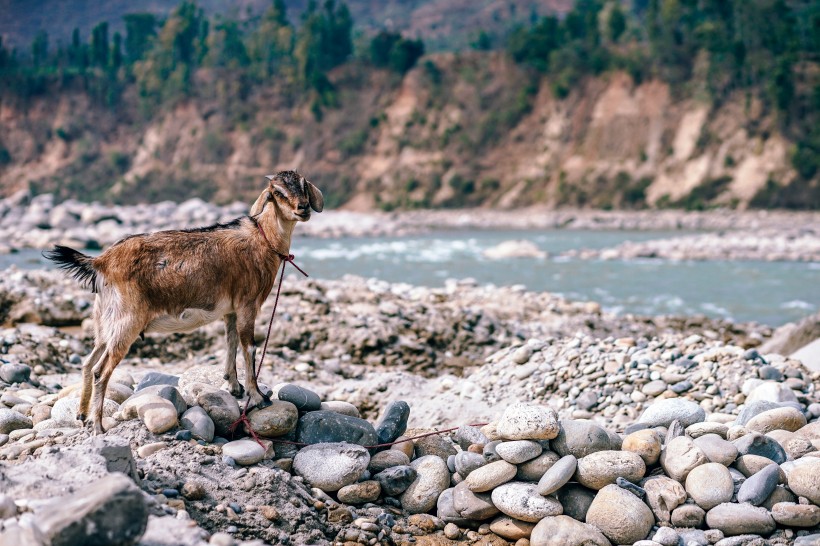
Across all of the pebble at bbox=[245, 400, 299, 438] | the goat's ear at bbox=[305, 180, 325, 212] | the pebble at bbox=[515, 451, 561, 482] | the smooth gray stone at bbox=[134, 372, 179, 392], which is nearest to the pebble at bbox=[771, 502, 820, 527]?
the pebble at bbox=[515, 451, 561, 482]

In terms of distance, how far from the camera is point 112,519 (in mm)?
3777

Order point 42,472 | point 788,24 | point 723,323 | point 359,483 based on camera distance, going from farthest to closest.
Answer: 1. point 788,24
2. point 723,323
3. point 359,483
4. point 42,472

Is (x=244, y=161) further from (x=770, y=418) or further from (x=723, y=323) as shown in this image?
(x=770, y=418)

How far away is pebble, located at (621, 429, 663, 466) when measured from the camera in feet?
19.6

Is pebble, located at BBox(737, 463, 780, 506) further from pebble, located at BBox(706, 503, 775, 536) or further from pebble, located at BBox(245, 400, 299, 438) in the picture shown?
pebble, located at BBox(245, 400, 299, 438)

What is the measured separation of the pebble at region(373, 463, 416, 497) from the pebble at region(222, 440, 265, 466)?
2.94 ft

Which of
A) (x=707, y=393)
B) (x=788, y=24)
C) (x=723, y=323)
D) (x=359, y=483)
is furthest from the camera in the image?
(x=788, y=24)

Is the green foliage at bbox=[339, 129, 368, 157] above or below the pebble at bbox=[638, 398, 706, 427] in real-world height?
below

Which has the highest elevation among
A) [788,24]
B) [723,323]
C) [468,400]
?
[788,24]

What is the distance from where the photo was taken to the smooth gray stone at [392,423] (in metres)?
6.58

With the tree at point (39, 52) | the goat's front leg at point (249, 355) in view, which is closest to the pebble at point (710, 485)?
the goat's front leg at point (249, 355)

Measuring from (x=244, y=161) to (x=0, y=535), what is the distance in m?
86.7

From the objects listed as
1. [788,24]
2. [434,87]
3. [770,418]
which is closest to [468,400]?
[770,418]

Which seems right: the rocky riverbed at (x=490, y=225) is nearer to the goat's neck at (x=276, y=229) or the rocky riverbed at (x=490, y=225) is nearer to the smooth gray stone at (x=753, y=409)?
the goat's neck at (x=276, y=229)
